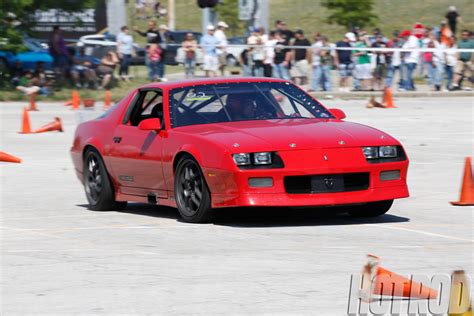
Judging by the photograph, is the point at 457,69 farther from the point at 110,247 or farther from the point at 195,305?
the point at 195,305

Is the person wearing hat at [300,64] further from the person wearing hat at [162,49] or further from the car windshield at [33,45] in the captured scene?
the car windshield at [33,45]

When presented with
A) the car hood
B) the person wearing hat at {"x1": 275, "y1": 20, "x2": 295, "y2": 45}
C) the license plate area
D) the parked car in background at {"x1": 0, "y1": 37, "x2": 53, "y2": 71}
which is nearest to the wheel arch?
the car hood

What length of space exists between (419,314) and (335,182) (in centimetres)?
388

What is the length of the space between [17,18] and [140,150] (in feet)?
77.1

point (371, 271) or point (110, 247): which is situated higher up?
point (371, 271)

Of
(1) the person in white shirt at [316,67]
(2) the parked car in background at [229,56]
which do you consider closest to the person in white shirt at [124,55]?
(2) the parked car in background at [229,56]

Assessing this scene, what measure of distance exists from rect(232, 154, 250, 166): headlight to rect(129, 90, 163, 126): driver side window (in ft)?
6.20

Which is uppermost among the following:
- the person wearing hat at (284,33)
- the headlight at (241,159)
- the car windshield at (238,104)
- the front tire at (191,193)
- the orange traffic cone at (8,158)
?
the car windshield at (238,104)

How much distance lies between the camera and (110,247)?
30.1 feet

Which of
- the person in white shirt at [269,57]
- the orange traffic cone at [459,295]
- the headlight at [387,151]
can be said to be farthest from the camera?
the person in white shirt at [269,57]

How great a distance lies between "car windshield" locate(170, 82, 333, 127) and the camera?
11.1 m

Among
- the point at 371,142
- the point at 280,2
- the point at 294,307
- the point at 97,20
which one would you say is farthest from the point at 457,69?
the point at 280,2

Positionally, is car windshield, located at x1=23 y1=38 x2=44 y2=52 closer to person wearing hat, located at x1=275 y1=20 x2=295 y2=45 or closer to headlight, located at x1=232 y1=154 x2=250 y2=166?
person wearing hat, located at x1=275 y1=20 x2=295 y2=45

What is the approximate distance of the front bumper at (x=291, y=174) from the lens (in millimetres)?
9914
